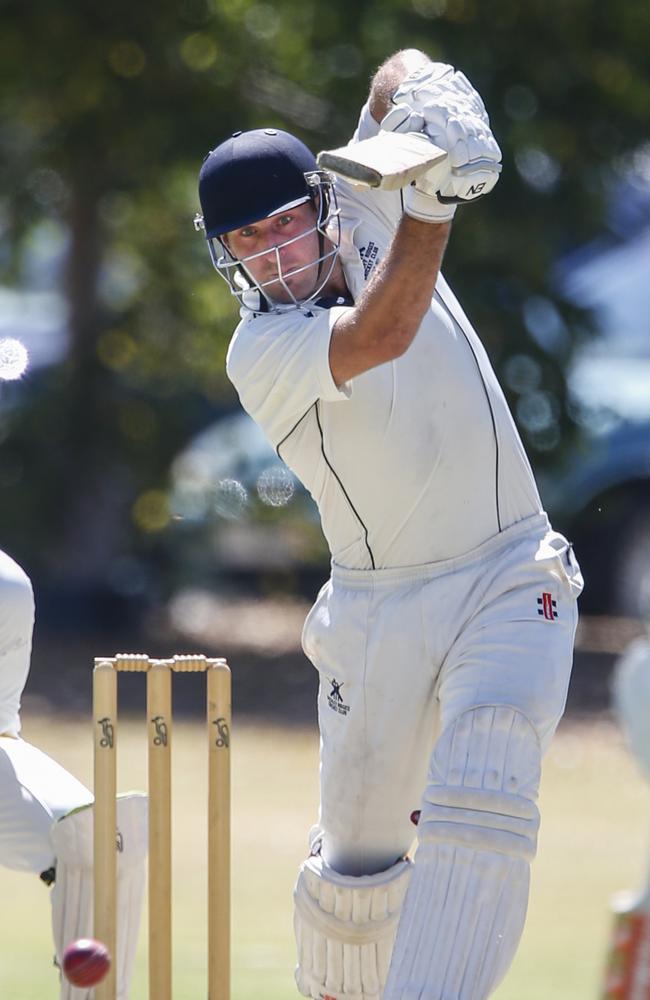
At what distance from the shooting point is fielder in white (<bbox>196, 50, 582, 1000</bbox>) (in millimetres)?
3002

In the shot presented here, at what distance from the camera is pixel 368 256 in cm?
338

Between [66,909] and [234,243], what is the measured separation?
1.23 metres

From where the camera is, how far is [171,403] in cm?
901

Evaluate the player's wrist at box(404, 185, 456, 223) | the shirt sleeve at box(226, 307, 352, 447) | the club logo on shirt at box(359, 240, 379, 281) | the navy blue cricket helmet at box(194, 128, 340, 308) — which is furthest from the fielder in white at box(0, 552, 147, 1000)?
the player's wrist at box(404, 185, 456, 223)

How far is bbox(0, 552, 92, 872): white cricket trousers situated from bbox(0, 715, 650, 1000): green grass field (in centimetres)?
78

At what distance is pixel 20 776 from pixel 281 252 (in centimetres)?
108

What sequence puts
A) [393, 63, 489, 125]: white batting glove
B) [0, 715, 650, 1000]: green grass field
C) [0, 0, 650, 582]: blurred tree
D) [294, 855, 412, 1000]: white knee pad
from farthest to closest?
[0, 0, 650, 582]: blurred tree, [0, 715, 650, 1000]: green grass field, [294, 855, 412, 1000]: white knee pad, [393, 63, 489, 125]: white batting glove

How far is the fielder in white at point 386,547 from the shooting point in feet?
9.85

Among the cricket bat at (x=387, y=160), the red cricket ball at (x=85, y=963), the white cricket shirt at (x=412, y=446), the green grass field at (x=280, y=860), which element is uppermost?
the cricket bat at (x=387, y=160)

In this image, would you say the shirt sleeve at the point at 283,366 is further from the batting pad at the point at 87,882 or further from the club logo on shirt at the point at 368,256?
the batting pad at the point at 87,882

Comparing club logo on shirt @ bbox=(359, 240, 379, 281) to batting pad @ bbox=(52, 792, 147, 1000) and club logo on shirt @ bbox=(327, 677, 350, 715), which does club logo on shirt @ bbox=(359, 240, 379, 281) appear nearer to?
club logo on shirt @ bbox=(327, 677, 350, 715)

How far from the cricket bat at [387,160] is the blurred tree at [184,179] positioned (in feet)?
17.0

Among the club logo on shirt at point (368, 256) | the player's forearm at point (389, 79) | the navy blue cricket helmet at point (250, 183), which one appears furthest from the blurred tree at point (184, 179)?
the navy blue cricket helmet at point (250, 183)

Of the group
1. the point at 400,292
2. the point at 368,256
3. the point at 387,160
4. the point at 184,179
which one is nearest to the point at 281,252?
the point at 368,256
